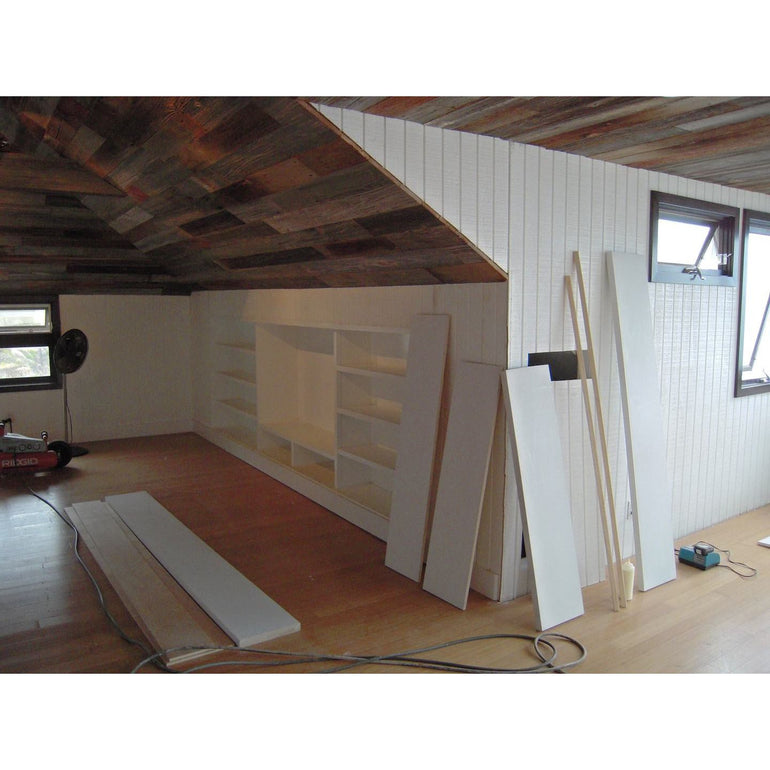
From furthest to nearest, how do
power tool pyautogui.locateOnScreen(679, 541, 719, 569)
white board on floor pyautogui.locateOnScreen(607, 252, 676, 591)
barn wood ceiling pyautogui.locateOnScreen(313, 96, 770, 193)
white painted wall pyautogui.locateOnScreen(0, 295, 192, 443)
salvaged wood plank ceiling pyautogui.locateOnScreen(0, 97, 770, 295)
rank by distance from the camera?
white painted wall pyautogui.locateOnScreen(0, 295, 192, 443) → power tool pyautogui.locateOnScreen(679, 541, 719, 569) → white board on floor pyautogui.locateOnScreen(607, 252, 676, 591) → salvaged wood plank ceiling pyautogui.locateOnScreen(0, 97, 770, 295) → barn wood ceiling pyautogui.locateOnScreen(313, 96, 770, 193)

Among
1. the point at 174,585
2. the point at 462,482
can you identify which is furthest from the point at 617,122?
the point at 174,585

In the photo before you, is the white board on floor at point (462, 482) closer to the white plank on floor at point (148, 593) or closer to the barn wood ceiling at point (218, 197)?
the barn wood ceiling at point (218, 197)

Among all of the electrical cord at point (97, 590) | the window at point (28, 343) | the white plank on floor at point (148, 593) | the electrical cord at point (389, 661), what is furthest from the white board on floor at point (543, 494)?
the window at point (28, 343)

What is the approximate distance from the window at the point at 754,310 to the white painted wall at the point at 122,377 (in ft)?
19.0

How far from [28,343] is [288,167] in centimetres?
511

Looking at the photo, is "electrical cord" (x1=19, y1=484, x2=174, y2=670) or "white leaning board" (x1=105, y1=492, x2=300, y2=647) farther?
"white leaning board" (x1=105, y1=492, x2=300, y2=647)

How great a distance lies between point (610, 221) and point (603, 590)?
2.11m

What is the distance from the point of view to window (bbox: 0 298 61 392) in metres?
6.93

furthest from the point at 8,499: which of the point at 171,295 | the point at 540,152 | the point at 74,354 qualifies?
the point at 540,152

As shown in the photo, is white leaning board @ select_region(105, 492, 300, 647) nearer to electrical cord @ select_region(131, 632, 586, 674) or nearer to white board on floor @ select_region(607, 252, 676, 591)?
electrical cord @ select_region(131, 632, 586, 674)

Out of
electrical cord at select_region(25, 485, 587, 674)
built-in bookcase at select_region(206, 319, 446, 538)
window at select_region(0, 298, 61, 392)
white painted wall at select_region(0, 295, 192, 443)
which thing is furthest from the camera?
white painted wall at select_region(0, 295, 192, 443)

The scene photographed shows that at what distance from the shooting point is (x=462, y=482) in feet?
11.8

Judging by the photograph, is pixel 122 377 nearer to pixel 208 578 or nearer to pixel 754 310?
pixel 208 578

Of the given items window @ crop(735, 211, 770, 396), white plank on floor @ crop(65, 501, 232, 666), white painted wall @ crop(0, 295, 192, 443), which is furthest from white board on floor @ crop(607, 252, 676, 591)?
white painted wall @ crop(0, 295, 192, 443)
